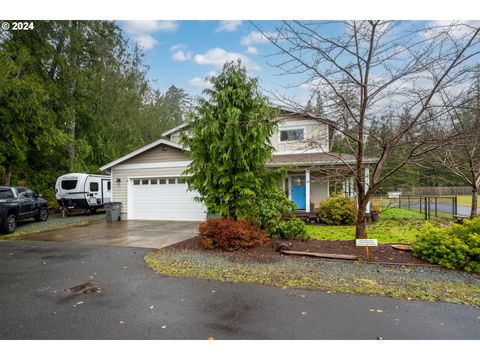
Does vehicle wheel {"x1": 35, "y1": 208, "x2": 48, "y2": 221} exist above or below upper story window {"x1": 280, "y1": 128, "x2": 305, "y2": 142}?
below

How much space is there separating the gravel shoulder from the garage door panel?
21.4ft

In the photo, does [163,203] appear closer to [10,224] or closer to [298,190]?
[10,224]

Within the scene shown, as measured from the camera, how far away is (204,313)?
3762mm

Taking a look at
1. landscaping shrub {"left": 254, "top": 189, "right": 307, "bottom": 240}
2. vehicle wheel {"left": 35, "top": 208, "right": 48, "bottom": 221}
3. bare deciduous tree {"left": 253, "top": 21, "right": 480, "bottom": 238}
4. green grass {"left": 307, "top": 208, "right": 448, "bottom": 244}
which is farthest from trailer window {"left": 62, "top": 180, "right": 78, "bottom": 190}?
bare deciduous tree {"left": 253, "top": 21, "right": 480, "bottom": 238}

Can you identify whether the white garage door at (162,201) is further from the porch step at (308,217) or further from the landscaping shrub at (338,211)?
the landscaping shrub at (338,211)

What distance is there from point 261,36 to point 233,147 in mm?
3024

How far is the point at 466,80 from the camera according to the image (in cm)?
573

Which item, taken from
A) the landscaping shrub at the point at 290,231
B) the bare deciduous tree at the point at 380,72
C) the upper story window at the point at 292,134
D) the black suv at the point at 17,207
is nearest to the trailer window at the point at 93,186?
the black suv at the point at 17,207

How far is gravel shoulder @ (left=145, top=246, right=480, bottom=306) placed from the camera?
4.39 meters

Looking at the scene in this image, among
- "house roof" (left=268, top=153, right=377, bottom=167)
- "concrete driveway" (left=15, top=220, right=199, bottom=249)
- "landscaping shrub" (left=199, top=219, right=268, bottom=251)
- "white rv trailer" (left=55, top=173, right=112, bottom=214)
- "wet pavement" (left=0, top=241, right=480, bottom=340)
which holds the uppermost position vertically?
"house roof" (left=268, top=153, right=377, bottom=167)

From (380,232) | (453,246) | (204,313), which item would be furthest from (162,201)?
(453,246)

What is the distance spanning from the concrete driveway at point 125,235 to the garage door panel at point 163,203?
3.44 feet

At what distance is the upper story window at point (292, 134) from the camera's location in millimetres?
14008

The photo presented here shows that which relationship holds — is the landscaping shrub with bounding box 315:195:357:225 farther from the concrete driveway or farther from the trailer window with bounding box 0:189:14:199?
the trailer window with bounding box 0:189:14:199
